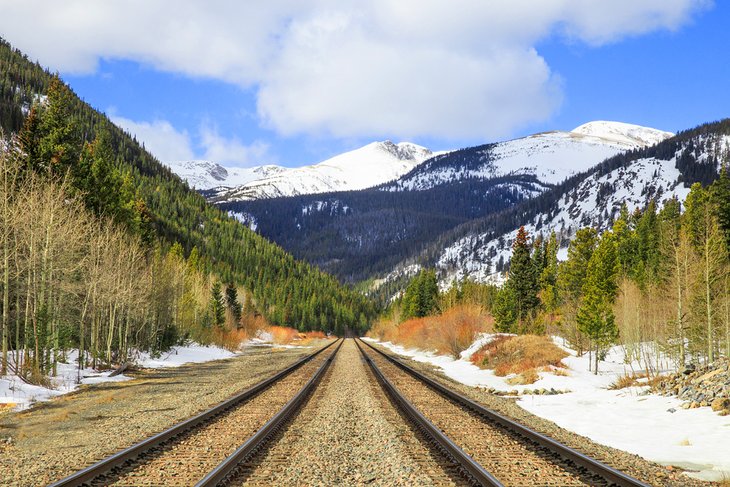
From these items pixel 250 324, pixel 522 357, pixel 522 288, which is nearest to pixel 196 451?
pixel 522 357

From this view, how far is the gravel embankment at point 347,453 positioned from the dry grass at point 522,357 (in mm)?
13085

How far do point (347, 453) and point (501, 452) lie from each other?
2726 mm

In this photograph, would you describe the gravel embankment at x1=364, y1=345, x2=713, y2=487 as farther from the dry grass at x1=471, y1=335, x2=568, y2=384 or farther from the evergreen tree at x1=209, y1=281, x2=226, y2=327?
the evergreen tree at x1=209, y1=281, x2=226, y2=327

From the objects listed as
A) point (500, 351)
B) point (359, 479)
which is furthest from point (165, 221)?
point (359, 479)

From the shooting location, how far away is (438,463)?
26.7 ft

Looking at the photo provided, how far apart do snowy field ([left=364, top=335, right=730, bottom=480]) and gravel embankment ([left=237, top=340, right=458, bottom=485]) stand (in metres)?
4.41

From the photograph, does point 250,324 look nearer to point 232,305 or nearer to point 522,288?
point 232,305

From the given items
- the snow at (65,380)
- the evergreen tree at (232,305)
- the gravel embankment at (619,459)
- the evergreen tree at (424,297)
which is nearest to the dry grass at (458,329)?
the snow at (65,380)

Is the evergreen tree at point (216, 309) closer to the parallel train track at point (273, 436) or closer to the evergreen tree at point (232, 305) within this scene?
the evergreen tree at point (232, 305)

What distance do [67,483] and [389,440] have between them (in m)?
5.43

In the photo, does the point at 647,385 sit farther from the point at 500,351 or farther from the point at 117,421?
the point at 117,421

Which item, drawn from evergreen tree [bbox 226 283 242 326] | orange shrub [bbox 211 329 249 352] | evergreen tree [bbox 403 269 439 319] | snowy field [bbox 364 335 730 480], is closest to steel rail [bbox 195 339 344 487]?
snowy field [bbox 364 335 730 480]

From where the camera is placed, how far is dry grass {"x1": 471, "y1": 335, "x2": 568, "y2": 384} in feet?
80.3

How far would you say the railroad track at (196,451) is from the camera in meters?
7.00
